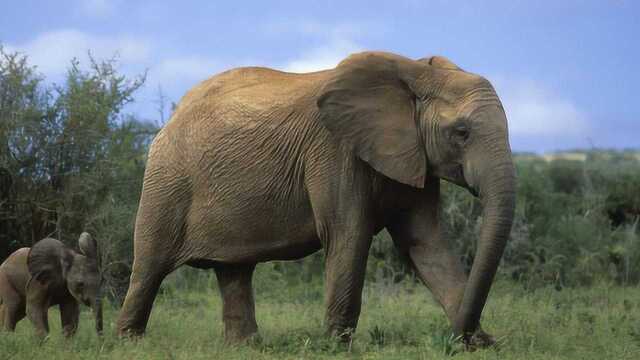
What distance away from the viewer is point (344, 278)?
8.31m

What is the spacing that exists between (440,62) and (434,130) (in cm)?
64

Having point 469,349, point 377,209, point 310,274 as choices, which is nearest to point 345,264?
point 377,209

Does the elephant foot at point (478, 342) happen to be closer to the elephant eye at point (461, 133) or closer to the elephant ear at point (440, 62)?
the elephant eye at point (461, 133)

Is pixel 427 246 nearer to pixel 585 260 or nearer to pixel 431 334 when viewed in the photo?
pixel 431 334

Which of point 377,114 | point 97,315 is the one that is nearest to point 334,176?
point 377,114

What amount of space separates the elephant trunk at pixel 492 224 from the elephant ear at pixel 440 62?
96 cm

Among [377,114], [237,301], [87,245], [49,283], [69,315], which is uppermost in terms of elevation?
[377,114]

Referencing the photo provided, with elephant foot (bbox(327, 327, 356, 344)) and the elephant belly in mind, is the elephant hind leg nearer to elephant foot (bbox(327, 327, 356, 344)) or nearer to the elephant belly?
the elephant belly

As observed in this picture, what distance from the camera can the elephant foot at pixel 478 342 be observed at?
803 cm

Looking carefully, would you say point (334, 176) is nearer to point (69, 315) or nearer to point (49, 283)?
point (49, 283)

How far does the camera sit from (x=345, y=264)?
8.29m

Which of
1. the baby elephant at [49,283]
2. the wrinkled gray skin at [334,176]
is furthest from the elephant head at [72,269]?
the wrinkled gray skin at [334,176]

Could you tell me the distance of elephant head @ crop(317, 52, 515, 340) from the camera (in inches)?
305

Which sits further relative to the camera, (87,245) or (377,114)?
(87,245)
